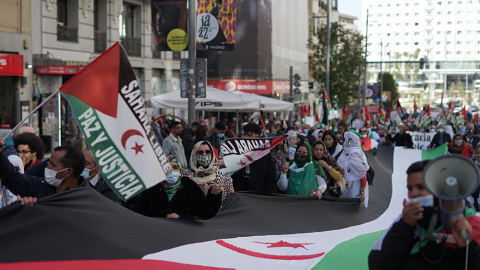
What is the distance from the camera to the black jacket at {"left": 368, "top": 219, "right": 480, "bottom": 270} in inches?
151

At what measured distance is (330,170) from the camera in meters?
10.2

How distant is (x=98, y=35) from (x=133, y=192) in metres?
29.0

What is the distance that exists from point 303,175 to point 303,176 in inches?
0.5

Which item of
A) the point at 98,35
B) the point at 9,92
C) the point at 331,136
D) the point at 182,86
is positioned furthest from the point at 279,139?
the point at 98,35

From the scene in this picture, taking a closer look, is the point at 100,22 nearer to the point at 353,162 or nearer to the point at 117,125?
the point at 353,162

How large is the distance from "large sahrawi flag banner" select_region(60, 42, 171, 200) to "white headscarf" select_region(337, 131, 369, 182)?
503 centimetres

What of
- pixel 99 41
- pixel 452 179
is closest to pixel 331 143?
pixel 452 179

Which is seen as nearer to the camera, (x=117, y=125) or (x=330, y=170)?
(x=117, y=125)

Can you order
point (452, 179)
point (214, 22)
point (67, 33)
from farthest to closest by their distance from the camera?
point (67, 33)
point (214, 22)
point (452, 179)

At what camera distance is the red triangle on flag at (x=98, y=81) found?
5.84 metres

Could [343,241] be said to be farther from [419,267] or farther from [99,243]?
[419,267]

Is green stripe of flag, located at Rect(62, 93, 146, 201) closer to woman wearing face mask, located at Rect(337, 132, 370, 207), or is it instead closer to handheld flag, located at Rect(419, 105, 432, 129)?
woman wearing face mask, located at Rect(337, 132, 370, 207)

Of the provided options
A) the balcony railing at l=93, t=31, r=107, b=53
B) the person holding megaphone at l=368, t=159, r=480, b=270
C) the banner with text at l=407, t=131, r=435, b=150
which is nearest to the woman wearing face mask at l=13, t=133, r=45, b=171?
the person holding megaphone at l=368, t=159, r=480, b=270

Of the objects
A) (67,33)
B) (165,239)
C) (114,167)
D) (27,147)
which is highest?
(67,33)
